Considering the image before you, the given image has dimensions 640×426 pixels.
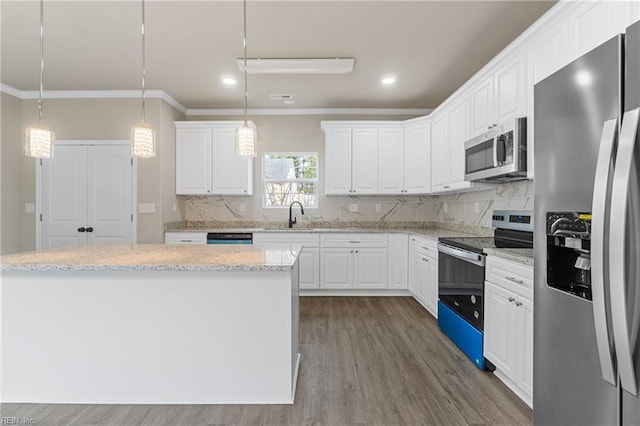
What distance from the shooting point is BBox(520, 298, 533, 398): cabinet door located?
190 cm

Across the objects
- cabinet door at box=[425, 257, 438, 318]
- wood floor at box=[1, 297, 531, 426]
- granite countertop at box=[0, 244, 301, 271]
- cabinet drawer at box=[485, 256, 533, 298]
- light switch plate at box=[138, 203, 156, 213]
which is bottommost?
wood floor at box=[1, 297, 531, 426]

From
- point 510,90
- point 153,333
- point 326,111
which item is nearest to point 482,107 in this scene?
point 510,90

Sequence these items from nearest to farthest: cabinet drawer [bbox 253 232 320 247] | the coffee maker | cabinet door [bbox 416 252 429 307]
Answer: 1. the coffee maker
2. cabinet door [bbox 416 252 429 307]
3. cabinet drawer [bbox 253 232 320 247]

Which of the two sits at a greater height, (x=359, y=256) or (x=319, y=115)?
(x=319, y=115)

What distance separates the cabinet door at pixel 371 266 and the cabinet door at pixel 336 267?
9cm

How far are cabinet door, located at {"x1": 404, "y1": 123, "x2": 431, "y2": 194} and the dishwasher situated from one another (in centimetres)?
235

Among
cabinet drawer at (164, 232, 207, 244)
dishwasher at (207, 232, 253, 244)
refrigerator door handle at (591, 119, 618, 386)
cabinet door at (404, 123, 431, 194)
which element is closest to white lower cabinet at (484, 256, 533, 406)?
refrigerator door handle at (591, 119, 618, 386)

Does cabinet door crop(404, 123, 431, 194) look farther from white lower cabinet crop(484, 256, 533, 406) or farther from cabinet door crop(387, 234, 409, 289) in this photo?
white lower cabinet crop(484, 256, 533, 406)

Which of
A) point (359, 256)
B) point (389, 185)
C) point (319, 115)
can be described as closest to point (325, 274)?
point (359, 256)

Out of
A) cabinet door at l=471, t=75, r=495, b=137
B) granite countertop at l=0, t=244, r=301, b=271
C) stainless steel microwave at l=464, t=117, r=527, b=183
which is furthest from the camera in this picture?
cabinet door at l=471, t=75, r=495, b=137

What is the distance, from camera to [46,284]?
202 centimetres

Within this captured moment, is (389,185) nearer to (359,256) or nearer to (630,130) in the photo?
(359,256)

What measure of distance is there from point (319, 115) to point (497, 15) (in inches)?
111

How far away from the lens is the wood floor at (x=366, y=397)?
1.91 m
